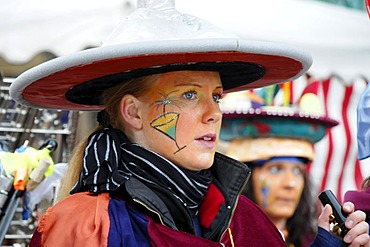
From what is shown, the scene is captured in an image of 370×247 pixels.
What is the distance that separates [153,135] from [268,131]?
81.3 inches

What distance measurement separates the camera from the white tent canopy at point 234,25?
423 centimetres

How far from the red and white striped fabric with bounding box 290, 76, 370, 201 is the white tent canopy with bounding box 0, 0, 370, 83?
125mm

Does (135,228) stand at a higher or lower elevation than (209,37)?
lower

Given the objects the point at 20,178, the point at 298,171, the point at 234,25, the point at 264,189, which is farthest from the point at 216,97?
the point at 234,25

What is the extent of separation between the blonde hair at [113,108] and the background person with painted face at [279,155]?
75.9 inches

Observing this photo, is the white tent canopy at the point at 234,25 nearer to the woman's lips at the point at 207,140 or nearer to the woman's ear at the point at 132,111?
the woman's ear at the point at 132,111

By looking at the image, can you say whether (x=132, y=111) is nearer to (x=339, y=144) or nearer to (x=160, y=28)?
(x=160, y=28)

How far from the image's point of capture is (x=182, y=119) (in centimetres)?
254

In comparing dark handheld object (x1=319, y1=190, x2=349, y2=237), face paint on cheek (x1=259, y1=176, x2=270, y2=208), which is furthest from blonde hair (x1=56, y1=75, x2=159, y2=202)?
face paint on cheek (x1=259, y1=176, x2=270, y2=208)

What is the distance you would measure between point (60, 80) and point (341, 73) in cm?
318

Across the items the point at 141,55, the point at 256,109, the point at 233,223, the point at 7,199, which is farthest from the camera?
the point at 256,109

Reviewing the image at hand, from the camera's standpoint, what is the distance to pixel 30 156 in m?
3.29

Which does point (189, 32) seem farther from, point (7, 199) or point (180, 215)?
point (7, 199)

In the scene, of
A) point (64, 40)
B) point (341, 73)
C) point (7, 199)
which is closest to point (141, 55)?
point (7, 199)
